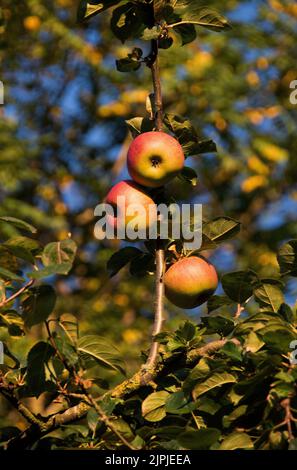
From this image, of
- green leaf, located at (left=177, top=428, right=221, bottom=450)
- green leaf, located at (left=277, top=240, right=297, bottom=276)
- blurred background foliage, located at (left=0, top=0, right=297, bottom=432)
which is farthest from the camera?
blurred background foliage, located at (left=0, top=0, right=297, bottom=432)

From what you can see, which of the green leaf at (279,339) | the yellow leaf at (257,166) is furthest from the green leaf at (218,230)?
the yellow leaf at (257,166)

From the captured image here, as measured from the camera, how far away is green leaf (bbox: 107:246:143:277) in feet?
3.89

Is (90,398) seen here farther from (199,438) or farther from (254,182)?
(254,182)

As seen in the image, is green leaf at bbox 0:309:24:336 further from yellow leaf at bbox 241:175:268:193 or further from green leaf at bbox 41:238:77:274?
yellow leaf at bbox 241:175:268:193

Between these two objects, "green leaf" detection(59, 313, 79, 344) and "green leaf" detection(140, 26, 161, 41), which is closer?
"green leaf" detection(59, 313, 79, 344)

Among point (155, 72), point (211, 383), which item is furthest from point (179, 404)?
point (155, 72)

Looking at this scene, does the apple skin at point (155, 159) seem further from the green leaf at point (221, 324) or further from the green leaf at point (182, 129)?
the green leaf at point (221, 324)

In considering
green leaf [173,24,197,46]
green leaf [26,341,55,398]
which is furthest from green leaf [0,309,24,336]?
green leaf [173,24,197,46]

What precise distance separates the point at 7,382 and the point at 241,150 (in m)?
3.81

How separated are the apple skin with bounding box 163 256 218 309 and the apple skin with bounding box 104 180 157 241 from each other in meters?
0.08

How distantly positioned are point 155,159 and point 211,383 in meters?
0.36

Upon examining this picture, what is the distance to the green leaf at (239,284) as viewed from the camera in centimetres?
104

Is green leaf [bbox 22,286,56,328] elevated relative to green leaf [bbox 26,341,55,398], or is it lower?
elevated

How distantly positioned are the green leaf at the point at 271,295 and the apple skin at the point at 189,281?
12 centimetres
